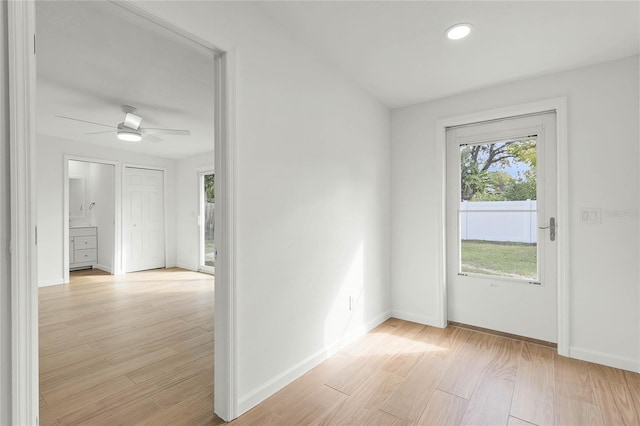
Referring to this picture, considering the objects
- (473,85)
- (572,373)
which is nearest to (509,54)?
(473,85)

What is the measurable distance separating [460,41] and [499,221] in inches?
66.0

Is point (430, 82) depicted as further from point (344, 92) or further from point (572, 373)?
point (572, 373)

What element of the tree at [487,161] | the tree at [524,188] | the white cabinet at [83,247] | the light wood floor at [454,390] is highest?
the tree at [487,161]

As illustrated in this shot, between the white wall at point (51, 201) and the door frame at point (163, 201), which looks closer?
the white wall at point (51, 201)

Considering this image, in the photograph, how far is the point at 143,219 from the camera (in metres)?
6.28

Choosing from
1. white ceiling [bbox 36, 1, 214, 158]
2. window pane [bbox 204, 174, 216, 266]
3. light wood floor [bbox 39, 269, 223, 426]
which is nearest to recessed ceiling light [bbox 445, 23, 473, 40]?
white ceiling [bbox 36, 1, 214, 158]

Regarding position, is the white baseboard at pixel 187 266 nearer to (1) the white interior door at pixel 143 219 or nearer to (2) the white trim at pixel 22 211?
(1) the white interior door at pixel 143 219

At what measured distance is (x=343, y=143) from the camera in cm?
275

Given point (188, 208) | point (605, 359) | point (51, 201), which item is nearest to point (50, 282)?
point (51, 201)

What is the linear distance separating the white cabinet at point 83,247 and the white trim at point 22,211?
637cm

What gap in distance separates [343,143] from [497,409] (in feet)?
7.12

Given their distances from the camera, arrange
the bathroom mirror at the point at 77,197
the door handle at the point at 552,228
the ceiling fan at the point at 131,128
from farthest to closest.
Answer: the bathroom mirror at the point at 77,197 < the ceiling fan at the point at 131,128 < the door handle at the point at 552,228

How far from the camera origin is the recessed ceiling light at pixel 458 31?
6.68 feet

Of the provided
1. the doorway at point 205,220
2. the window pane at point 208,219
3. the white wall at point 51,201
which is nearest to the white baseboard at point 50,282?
the white wall at point 51,201
